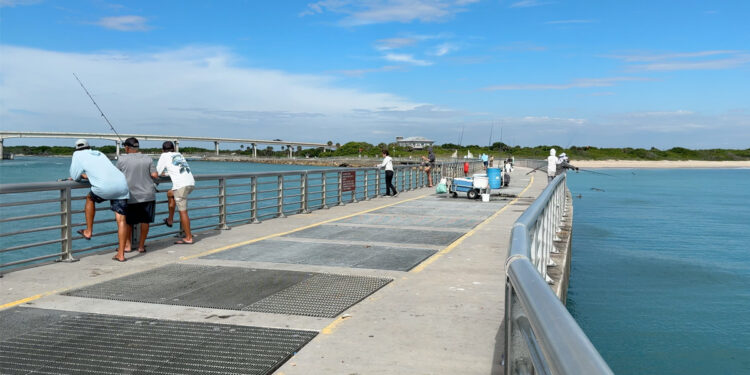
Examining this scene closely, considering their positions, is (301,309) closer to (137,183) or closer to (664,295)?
(137,183)

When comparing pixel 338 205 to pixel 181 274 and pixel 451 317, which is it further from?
pixel 451 317

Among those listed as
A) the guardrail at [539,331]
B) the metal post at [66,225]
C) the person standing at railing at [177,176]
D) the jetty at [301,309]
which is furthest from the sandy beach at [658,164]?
the guardrail at [539,331]

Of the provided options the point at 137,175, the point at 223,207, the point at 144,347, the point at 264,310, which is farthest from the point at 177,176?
the point at 144,347

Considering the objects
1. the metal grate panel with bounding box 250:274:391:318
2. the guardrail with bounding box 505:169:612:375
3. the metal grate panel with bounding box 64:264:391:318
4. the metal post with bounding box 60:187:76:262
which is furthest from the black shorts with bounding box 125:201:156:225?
the guardrail with bounding box 505:169:612:375

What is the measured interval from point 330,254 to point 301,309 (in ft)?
12.2

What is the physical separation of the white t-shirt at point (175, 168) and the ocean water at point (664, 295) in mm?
8016

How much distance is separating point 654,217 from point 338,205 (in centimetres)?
2274

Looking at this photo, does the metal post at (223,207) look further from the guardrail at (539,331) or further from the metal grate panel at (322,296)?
the guardrail at (539,331)

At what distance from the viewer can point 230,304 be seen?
23.4ft

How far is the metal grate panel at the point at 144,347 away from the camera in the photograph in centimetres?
509

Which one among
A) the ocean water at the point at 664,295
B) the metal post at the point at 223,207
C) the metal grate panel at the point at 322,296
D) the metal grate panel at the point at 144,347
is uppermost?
the metal post at the point at 223,207

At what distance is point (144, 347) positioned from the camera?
5578 mm

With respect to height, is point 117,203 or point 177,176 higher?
point 177,176

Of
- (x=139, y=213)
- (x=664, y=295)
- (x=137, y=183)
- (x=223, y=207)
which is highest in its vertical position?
(x=137, y=183)
